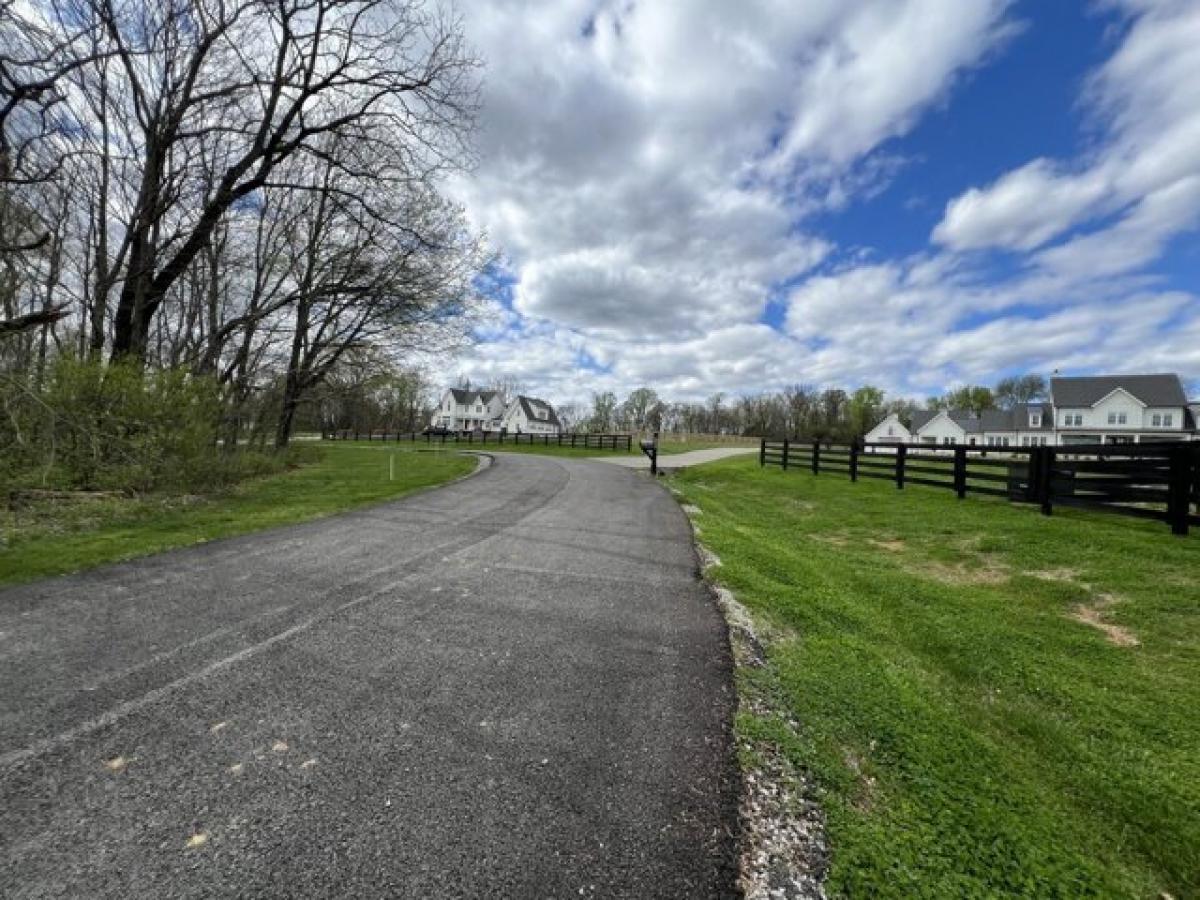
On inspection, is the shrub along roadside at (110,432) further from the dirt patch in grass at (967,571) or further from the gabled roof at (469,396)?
the gabled roof at (469,396)

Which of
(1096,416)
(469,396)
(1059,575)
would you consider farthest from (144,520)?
(469,396)

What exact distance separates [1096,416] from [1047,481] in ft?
190

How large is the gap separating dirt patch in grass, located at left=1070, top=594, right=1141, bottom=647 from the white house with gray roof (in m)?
41.7

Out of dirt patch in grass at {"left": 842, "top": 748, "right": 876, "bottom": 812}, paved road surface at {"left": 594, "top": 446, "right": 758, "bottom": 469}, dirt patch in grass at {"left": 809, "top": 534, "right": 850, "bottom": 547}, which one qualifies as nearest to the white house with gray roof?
paved road surface at {"left": 594, "top": 446, "right": 758, "bottom": 469}

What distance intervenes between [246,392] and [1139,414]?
6959cm

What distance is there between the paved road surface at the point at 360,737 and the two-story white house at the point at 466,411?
80.4 metres

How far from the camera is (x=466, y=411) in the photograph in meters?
84.3

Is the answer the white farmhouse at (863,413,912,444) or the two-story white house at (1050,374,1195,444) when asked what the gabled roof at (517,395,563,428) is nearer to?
the white farmhouse at (863,413,912,444)

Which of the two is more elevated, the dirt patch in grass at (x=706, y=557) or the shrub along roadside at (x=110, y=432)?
the shrub along roadside at (x=110, y=432)

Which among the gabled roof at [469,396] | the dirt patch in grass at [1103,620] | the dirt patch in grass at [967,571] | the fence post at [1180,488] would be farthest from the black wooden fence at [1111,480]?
the gabled roof at [469,396]

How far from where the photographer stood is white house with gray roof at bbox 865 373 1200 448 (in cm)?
4725

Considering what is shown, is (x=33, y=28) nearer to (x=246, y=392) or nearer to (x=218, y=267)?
(x=246, y=392)

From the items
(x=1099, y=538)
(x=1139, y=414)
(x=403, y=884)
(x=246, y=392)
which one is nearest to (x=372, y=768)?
(x=403, y=884)

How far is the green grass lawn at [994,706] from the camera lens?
6.64 feet
